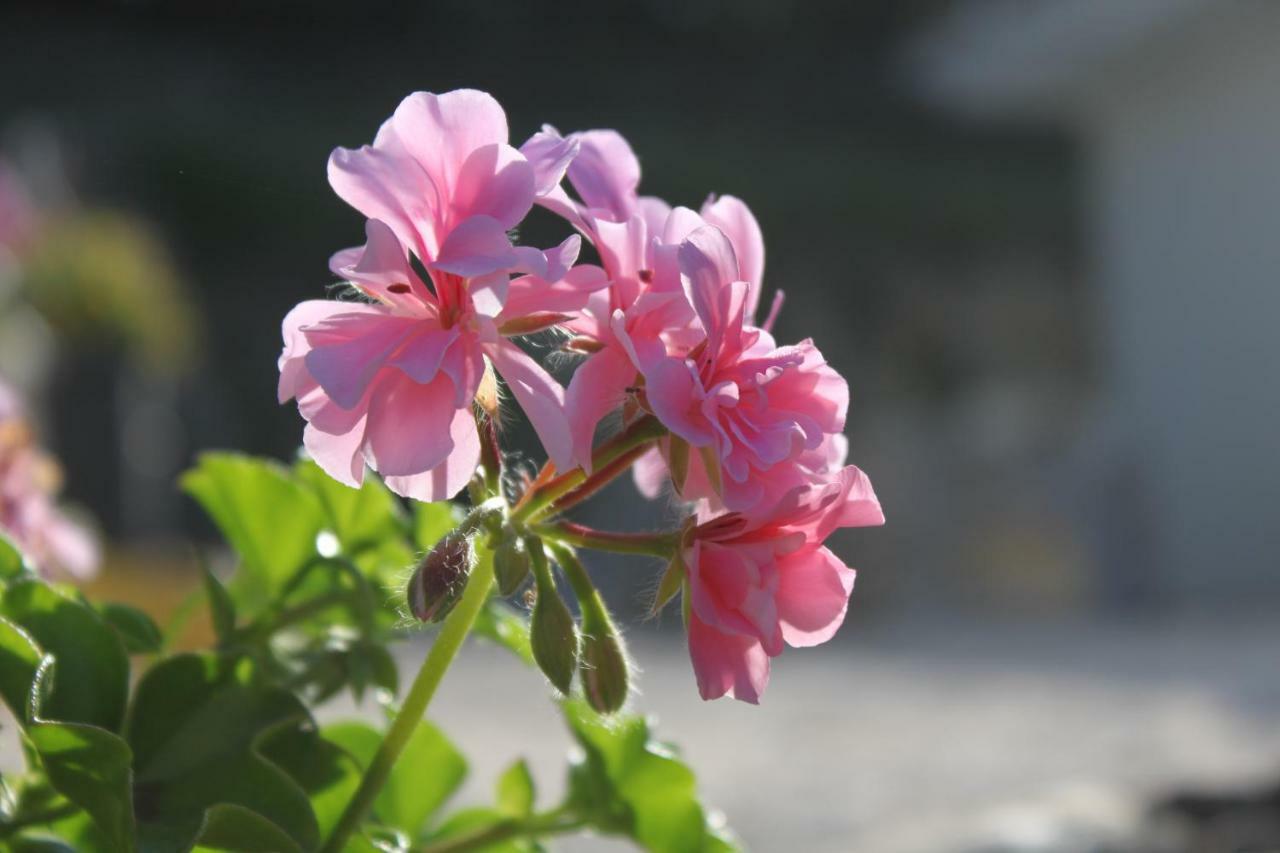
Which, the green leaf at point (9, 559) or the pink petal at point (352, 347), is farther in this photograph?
the green leaf at point (9, 559)

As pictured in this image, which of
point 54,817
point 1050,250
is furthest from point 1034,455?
point 54,817

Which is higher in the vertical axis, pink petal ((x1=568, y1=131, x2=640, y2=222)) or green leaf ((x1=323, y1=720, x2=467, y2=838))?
pink petal ((x1=568, y1=131, x2=640, y2=222))

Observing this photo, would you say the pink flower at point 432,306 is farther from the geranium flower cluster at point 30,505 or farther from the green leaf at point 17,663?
the geranium flower cluster at point 30,505

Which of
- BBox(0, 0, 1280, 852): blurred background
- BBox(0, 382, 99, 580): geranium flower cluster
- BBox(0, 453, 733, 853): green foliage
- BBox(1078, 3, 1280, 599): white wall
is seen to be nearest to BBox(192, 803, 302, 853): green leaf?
BBox(0, 453, 733, 853): green foliage

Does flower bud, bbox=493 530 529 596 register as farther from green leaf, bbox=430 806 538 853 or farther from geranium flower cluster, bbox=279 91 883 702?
green leaf, bbox=430 806 538 853

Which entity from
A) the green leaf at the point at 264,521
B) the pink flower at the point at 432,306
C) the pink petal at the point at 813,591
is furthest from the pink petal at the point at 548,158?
the green leaf at the point at 264,521

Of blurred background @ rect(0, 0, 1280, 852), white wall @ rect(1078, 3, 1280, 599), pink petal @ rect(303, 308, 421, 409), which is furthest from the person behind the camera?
white wall @ rect(1078, 3, 1280, 599)

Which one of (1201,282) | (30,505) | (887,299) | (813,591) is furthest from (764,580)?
(887,299)

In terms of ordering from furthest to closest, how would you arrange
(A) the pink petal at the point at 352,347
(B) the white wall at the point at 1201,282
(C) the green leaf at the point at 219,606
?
(B) the white wall at the point at 1201,282 → (C) the green leaf at the point at 219,606 → (A) the pink petal at the point at 352,347
